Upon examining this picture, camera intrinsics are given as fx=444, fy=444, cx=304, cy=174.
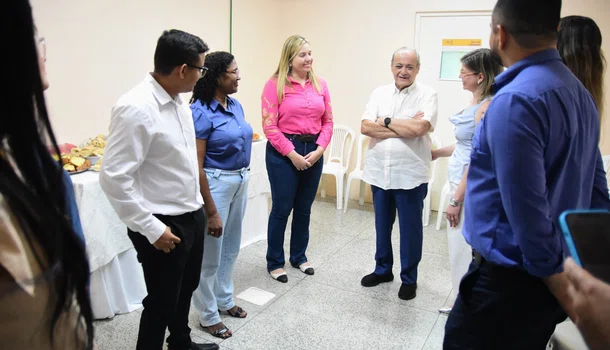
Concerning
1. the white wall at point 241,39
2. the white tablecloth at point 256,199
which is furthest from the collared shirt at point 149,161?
the white tablecloth at point 256,199

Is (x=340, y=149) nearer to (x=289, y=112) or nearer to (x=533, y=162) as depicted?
(x=289, y=112)

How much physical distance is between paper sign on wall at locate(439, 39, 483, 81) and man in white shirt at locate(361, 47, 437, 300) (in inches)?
73.4

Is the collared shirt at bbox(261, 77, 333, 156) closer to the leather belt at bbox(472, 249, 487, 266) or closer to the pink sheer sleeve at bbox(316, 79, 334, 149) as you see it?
the pink sheer sleeve at bbox(316, 79, 334, 149)

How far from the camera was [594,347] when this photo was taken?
2.66 ft

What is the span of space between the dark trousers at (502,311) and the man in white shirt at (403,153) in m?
1.41

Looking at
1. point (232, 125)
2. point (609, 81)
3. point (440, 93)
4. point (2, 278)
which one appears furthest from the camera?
point (440, 93)

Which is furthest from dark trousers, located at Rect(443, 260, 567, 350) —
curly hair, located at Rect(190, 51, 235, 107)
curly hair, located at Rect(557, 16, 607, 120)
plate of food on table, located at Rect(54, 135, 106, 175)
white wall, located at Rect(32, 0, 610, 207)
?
white wall, located at Rect(32, 0, 610, 207)

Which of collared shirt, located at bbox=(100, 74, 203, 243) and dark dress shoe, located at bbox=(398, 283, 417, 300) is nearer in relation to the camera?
collared shirt, located at bbox=(100, 74, 203, 243)

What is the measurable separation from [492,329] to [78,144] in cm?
286

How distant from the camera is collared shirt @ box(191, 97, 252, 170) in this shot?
82.4 inches

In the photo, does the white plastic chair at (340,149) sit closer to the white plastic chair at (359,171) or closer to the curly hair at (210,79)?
the white plastic chair at (359,171)

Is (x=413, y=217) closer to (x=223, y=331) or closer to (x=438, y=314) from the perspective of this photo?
(x=438, y=314)

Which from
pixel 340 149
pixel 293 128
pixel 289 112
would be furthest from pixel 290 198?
pixel 340 149

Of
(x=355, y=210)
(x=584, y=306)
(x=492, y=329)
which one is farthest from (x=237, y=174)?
(x=355, y=210)
